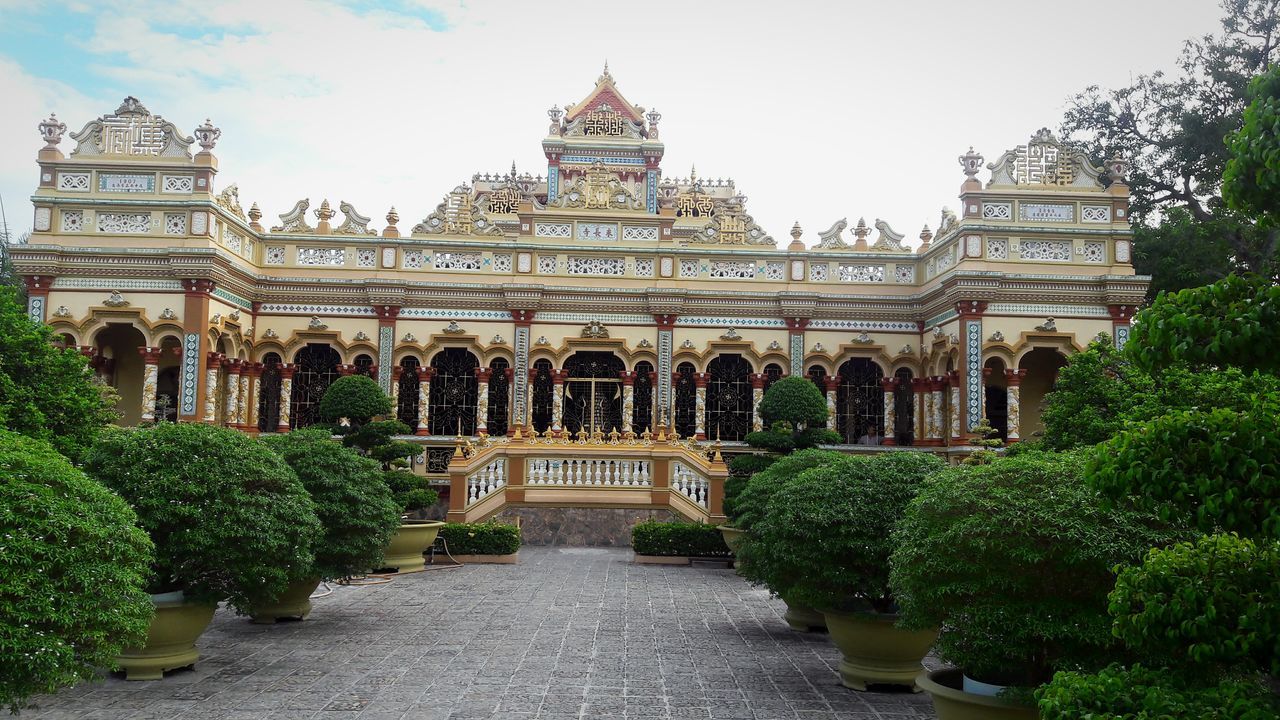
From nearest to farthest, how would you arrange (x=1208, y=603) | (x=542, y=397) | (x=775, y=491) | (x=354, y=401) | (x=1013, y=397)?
(x=1208, y=603), (x=775, y=491), (x=354, y=401), (x=1013, y=397), (x=542, y=397)

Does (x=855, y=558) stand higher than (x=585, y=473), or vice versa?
(x=585, y=473)

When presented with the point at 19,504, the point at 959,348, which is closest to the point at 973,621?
the point at 19,504

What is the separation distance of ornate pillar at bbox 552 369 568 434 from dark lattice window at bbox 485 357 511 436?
3.77 ft

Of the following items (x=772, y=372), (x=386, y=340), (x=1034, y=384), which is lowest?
(x=1034, y=384)

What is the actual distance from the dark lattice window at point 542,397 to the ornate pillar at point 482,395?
1054 mm

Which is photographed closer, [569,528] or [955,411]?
[569,528]

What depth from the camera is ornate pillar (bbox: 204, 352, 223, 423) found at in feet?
66.1

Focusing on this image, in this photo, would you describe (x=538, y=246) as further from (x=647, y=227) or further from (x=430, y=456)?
(x=430, y=456)

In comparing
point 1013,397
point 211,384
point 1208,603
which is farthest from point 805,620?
point 211,384

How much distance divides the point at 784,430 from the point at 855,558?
9.92 metres

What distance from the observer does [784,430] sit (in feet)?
59.2

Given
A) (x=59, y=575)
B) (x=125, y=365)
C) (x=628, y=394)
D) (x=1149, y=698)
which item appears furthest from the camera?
(x=628, y=394)

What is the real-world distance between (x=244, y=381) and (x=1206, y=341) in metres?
21.4

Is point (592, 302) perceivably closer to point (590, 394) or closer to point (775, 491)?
point (590, 394)
